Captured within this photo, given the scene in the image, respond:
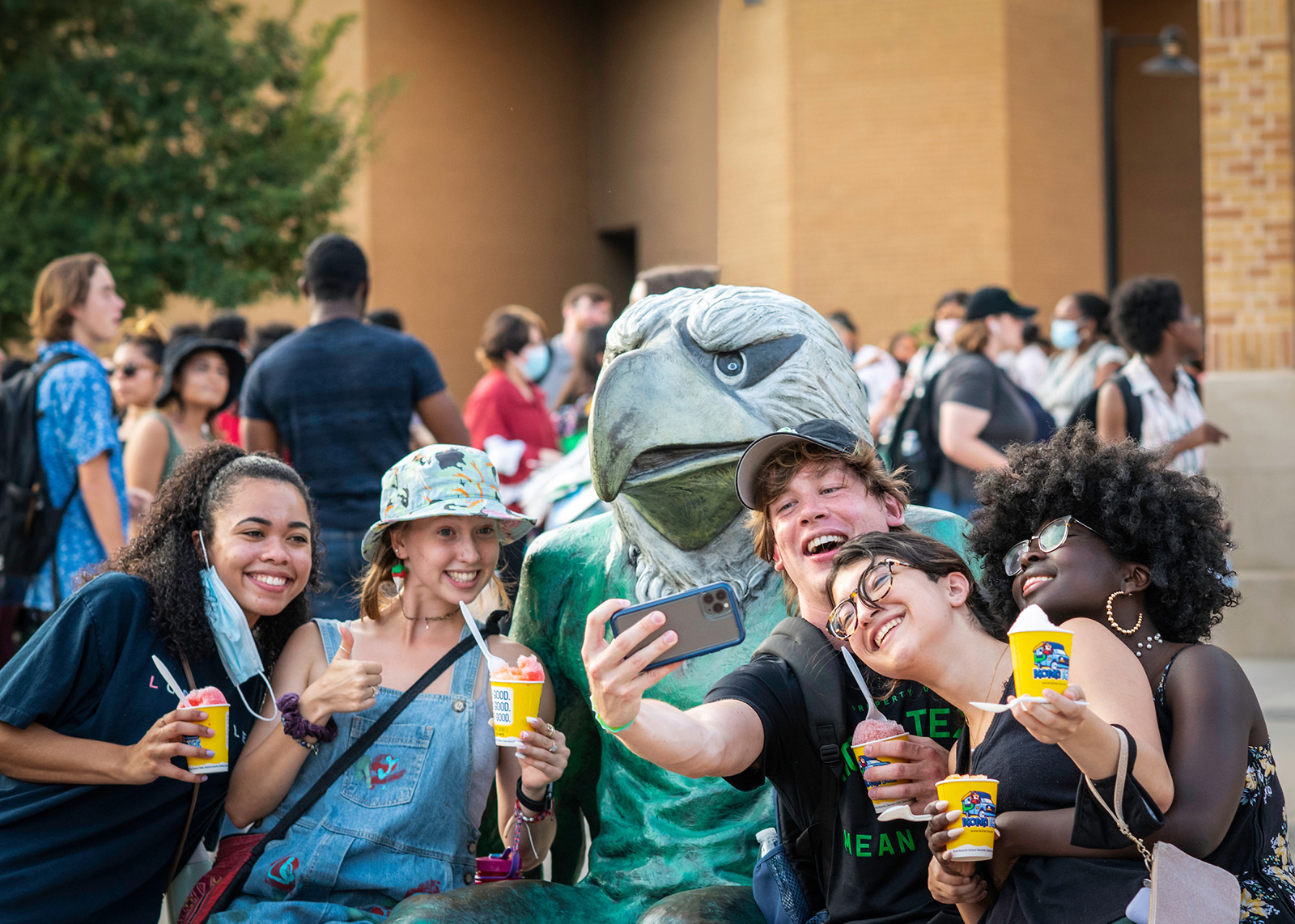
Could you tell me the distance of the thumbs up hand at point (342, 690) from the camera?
121 inches

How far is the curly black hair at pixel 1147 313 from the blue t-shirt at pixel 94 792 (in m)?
5.36

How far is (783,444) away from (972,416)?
167 inches

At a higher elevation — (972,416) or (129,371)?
(129,371)

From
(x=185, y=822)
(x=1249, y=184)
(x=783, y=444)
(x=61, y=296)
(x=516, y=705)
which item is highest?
(x=1249, y=184)

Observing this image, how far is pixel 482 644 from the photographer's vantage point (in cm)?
305

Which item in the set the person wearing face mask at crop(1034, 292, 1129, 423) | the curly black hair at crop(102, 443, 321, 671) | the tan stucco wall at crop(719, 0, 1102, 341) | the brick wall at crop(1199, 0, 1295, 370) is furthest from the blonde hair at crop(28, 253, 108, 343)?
the tan stucco wall at crop(719, 0, 1102, 341)

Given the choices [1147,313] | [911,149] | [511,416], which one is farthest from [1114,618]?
[911,149]

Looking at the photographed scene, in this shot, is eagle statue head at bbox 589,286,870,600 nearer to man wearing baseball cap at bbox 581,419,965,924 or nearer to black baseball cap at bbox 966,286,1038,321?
man wearing baseball cap at bbox 581,419,965,924

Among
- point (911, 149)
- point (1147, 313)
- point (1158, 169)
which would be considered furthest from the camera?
point (1158, 169)

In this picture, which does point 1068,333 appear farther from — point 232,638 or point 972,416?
point 232,638

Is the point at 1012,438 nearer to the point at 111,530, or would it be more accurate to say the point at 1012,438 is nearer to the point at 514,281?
the point at 111,530

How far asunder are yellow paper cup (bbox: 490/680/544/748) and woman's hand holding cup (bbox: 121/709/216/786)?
641mm

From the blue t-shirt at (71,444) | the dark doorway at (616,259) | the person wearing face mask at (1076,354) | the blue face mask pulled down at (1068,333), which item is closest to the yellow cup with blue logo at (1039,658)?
the blue t-shirt at (71,444)

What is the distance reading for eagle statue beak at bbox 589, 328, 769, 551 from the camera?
112 inches
